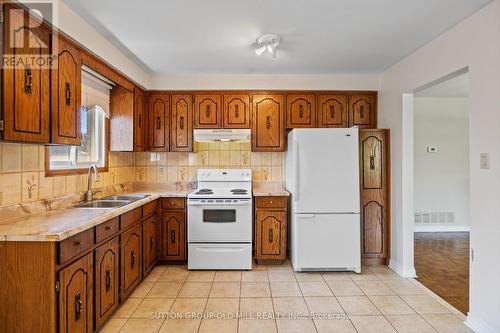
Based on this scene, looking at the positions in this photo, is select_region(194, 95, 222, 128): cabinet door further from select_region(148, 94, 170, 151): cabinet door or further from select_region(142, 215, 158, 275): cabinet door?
select_region(142, 215, 158, 275): cabinet door

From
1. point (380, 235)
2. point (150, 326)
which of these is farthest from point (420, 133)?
point (150, 326)

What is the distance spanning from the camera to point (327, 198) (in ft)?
10.5

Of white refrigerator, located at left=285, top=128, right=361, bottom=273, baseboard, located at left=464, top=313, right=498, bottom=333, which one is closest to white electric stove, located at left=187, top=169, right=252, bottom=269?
white refrigerator, located at left=285, top=128, right=361, bottom=273

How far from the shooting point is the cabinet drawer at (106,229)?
202 cm

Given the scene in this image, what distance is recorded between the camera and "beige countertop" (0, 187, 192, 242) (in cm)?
154

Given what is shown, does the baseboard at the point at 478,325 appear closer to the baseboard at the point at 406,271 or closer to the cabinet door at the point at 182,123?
the baseboard at the point at 406,271

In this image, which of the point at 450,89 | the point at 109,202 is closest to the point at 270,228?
the point at 109,202

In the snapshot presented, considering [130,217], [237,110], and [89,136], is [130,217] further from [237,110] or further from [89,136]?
[237,110]

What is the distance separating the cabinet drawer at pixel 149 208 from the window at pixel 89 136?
0.70m

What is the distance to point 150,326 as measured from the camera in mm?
2203

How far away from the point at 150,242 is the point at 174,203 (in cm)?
52

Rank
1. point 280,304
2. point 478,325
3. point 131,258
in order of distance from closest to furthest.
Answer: point 478,325 < point 280,304 < point 131,258

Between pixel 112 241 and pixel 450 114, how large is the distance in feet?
18.2

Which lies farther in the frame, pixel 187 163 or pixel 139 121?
pixel 187 163
